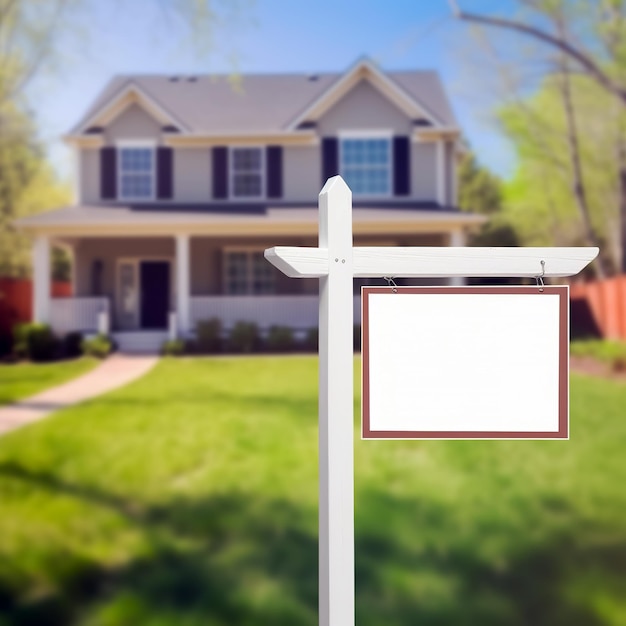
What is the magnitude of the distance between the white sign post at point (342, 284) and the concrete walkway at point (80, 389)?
5.46 meters

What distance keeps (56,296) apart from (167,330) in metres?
1.77

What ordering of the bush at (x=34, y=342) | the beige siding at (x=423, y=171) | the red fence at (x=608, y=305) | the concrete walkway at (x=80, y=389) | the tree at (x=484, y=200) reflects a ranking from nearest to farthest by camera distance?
1. the concrete walkway at (x=80, y=389)
2. the bush at (x=34, y=342)
3. the red fence at (x=608, y=305)
4. the beige siding at (x=423, y=171)
5. the tree at (x=484, y=200)

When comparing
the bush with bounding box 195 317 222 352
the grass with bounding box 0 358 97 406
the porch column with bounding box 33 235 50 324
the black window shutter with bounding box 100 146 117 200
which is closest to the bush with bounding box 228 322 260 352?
the bush with bounding box 195 317 222 352

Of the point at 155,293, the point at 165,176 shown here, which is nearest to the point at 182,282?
the point at 155,293

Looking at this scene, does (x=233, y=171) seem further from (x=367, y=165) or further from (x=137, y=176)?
(x=367, y=165)

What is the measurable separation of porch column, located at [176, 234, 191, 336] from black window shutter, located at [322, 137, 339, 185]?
8.13 feet

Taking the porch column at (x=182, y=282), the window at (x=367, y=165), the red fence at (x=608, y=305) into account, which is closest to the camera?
the red fence at (x=608, y=305)

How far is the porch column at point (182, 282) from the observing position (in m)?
8.80

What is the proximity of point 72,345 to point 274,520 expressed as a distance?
426cm

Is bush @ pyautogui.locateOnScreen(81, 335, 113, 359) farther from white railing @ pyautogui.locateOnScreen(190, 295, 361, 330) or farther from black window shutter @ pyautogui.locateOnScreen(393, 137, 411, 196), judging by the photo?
black window shutter @ pyautogui.locateOnScreen(393, 137, 411, 196)

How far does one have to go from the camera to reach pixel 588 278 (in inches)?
400

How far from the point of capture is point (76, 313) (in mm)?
8531

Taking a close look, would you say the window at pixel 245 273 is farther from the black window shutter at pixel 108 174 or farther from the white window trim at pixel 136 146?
the black window shutter at pixel 108 174

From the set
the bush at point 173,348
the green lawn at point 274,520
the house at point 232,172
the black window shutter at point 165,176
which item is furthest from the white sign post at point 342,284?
the black window shutter at point 165,176
